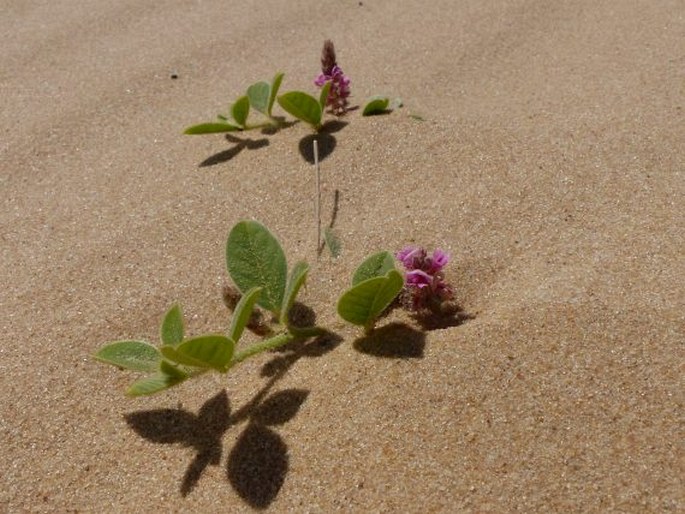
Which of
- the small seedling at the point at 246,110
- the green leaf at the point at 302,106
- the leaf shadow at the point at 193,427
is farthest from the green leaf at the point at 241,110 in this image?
the leaf shadow at the point at 193,427

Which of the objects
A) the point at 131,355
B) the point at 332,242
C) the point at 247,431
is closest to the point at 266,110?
the point at 332,242

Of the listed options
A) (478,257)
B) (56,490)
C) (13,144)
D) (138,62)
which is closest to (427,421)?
(478,257)

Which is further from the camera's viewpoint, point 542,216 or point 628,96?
point 628,96

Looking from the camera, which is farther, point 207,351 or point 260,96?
point 260,96

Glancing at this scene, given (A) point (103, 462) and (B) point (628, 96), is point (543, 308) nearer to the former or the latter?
(A) point (103, 462)

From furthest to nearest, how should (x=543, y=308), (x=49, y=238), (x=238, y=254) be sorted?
1. (x=49, y=238)
2. (x=238, y=254)
3. (x=543, y=308)

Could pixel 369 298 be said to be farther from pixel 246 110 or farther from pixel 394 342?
pixel 246 110
